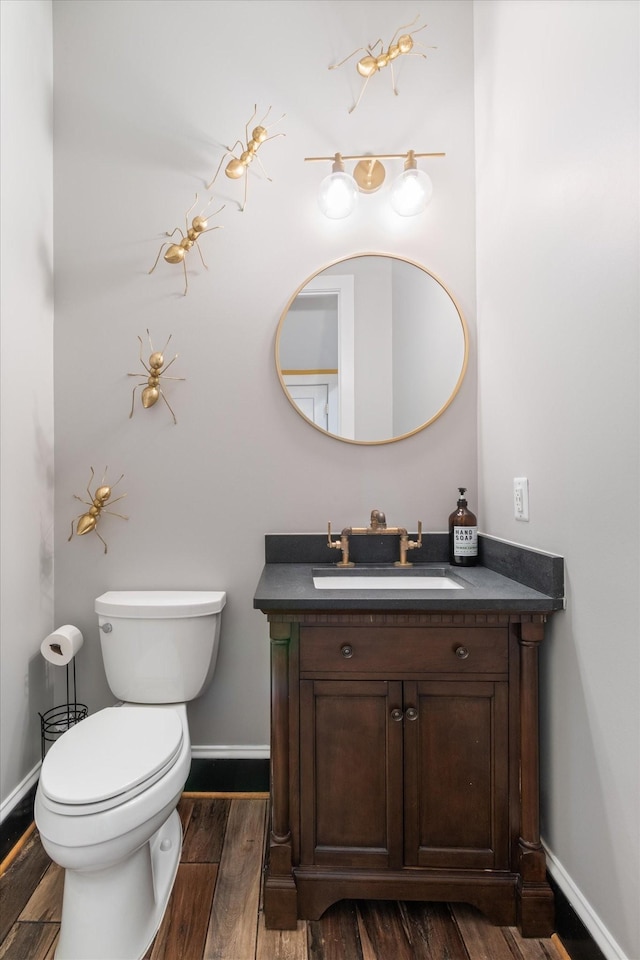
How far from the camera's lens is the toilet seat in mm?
1160

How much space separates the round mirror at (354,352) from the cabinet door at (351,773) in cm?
87

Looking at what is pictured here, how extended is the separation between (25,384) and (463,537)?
60.0 inches

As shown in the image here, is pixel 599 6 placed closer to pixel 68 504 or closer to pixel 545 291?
pixel 545 291

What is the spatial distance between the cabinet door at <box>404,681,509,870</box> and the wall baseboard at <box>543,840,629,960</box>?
12 cm

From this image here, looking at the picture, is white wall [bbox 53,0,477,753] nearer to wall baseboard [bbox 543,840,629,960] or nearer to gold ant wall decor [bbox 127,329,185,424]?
gold ant wall decor [bbox 127,329,185,424]

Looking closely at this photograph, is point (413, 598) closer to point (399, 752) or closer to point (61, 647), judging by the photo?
point (399, 752)

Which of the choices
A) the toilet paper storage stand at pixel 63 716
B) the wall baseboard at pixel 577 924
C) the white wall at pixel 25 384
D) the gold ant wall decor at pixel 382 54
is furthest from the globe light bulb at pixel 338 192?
the wall baseboard at pixel 577 924

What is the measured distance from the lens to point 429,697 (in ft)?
4.48

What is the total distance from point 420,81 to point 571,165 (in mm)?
978

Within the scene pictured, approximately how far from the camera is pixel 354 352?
1886mm

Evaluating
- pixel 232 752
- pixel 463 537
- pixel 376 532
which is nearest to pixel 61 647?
pixel 232 752

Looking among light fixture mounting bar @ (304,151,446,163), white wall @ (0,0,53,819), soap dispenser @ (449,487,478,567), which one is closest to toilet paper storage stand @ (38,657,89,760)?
white wall @ (0,0,53,819)

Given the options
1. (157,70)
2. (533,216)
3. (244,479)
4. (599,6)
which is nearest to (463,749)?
(244,479)

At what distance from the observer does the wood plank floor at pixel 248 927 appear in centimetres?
125
